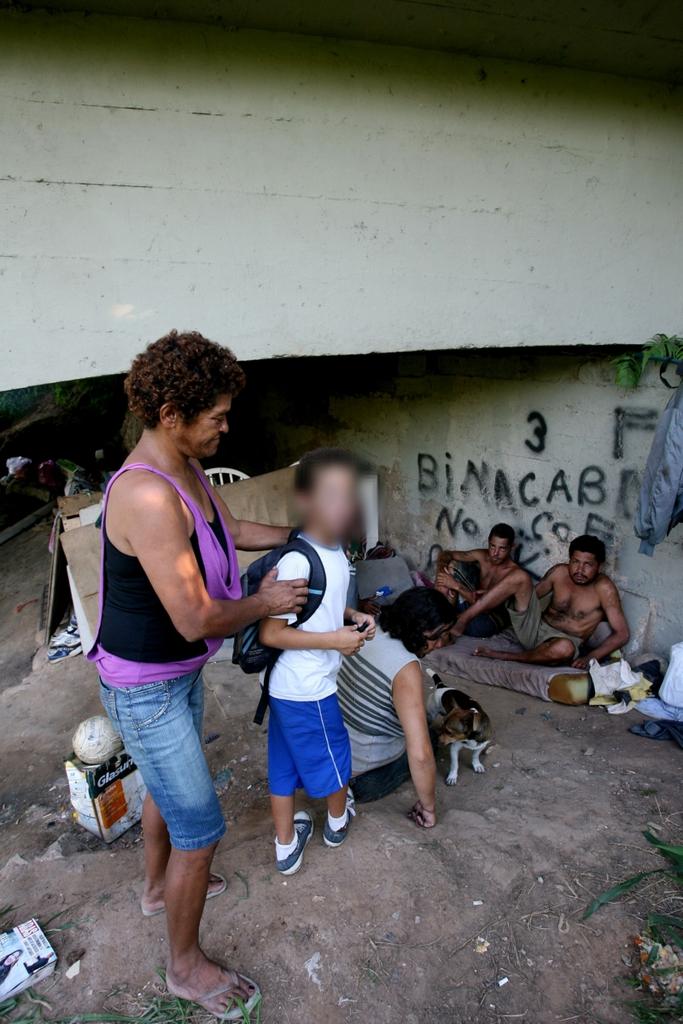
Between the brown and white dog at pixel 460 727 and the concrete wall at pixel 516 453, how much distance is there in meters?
1.82

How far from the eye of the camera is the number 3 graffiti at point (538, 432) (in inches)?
182

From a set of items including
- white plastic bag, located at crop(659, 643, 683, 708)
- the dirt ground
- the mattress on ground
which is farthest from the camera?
the mattress on ground

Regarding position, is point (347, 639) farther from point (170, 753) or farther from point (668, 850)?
point (668, 850)

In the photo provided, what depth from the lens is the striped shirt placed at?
8.09ft

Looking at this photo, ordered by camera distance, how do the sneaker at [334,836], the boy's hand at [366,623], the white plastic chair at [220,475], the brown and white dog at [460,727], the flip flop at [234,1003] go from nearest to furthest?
the flip flop at [234,1003]
the boy's hand at [366,623]
the sneaker at [334,836]
the brown and white dog at [460,727]
the white plastic chair at [220,475]

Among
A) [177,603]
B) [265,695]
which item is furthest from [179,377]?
[265,695]

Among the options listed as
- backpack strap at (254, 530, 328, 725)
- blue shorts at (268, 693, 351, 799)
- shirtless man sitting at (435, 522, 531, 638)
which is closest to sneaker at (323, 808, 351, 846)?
blue shorts at (268, 693, 351, 799)

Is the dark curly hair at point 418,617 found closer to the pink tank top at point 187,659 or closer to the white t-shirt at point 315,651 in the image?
the white t-shirt at point 315,651

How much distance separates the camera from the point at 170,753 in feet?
5.74

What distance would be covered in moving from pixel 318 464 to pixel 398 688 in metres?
0.97

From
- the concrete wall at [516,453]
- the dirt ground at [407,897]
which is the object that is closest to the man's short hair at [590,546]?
the concrete wall at [516,453]

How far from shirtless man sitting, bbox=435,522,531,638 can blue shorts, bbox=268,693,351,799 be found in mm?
2638

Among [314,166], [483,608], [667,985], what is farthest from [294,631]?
[483,608]

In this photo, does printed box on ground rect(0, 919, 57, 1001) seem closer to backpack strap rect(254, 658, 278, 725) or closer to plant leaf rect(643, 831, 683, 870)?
backpack strap rect(254, 658, 278, 725)
